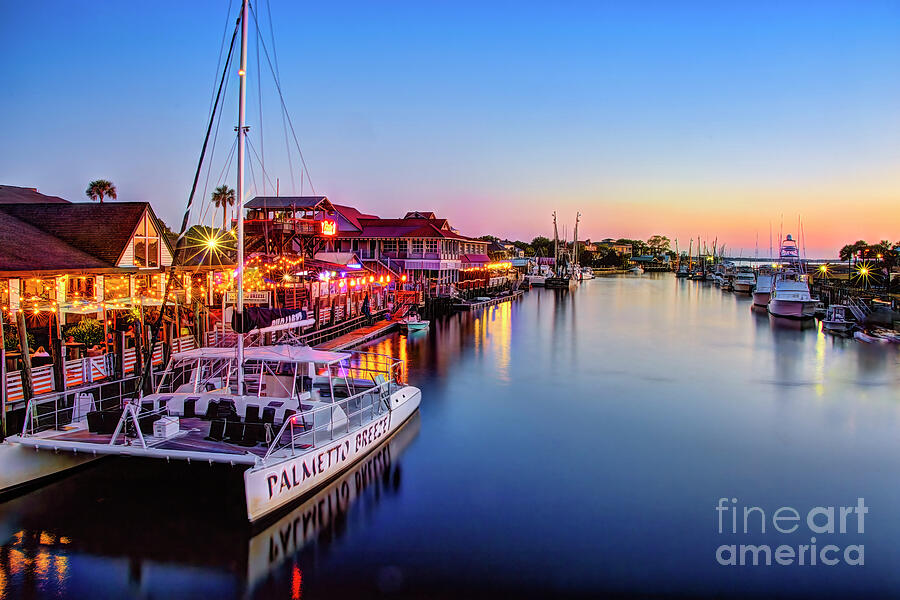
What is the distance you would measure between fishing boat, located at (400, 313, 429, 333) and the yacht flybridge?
2604 cm

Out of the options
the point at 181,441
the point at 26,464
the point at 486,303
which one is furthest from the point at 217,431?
the point at 486,303

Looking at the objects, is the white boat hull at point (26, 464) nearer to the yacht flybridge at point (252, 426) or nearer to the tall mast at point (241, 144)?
the yacht flybridge at point (252, 426)

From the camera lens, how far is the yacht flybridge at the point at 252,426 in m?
12.4

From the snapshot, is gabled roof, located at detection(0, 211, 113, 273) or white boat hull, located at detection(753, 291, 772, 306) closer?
gabled roof, located at detection(0, 211, 113, 273)

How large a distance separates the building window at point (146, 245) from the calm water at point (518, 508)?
10.3 metres

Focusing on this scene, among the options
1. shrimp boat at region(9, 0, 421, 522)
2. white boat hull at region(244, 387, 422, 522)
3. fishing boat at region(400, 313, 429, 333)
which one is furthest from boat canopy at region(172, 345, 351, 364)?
fishing boat at region(400, 313, 429, 333)

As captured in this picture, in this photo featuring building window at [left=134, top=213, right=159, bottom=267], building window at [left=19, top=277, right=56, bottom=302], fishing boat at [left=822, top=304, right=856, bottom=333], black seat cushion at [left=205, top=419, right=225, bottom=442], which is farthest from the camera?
fishing boat at [left=822, top=304, right=856, bottom=333]

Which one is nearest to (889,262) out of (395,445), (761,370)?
(761,370)

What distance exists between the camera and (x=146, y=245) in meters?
23.6

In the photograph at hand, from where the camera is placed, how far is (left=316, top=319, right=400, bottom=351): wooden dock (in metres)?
34.9

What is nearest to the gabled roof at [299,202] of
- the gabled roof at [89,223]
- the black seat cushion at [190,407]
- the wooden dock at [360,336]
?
the wooden dock at [360,336]

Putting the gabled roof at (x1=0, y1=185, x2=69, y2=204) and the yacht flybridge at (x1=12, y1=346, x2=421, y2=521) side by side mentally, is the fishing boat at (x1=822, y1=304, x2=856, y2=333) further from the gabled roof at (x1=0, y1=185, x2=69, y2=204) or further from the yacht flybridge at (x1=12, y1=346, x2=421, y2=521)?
the gabled roof at (x1=0, y1=185, x2=69, y2=204)

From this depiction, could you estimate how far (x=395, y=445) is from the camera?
18.8 metres

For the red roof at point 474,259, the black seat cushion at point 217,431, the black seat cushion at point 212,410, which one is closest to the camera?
the black seat cushion at point 217,431
